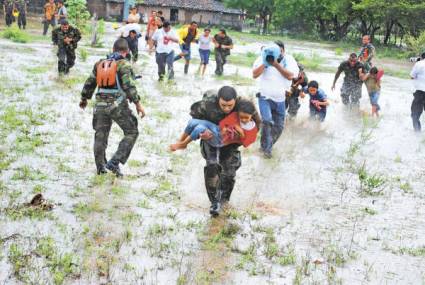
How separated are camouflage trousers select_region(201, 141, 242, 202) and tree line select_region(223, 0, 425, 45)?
33.5m

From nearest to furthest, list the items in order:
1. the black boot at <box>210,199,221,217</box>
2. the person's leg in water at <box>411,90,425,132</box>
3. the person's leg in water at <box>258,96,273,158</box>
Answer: the black boot at <box>210,199,221,217</box> < the person's leg in water at <box>258,96,273,158</box> < the person's leg in water at <box>411,90,425,132</box>

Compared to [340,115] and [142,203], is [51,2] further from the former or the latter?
[142,203]

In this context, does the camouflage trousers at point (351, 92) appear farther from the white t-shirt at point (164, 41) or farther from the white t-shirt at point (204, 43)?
the white t-shirt at point (204, 43)

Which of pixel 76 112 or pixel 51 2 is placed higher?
pixel 51 2

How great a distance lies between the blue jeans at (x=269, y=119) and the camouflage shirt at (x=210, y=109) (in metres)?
2.77

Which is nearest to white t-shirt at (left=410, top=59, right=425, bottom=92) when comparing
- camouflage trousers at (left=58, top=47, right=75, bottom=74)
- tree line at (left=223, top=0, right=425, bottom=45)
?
camouflage trousers at (left=58, top=47, right=75, bottom=74)

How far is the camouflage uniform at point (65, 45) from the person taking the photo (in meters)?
13.0

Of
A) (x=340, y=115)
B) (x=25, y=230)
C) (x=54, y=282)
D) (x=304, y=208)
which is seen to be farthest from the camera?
(x=340, y=115)

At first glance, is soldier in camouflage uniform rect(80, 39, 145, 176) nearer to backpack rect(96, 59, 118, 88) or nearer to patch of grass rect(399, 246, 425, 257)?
backpack rect(96, 59, 118, 88)

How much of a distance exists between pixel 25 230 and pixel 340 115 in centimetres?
897

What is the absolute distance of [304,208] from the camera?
6480mm

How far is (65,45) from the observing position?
43.6ft

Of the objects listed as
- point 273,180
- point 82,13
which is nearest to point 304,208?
point 273,180

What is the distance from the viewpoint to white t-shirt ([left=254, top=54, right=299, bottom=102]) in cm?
812
